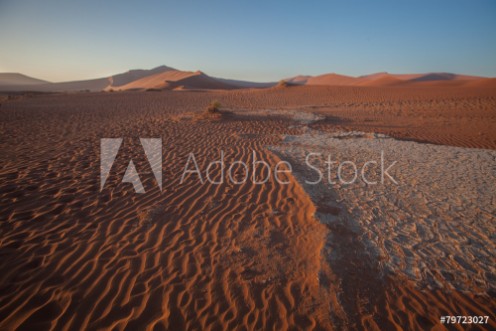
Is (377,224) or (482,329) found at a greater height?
(377,224)

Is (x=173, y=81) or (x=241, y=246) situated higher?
(x=173, y=81)

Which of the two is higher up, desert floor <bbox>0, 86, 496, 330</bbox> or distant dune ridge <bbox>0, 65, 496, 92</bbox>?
distant dune ridge <bbox>0, 65, 496, 92</bbox>

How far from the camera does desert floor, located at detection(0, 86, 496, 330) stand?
2.55 m

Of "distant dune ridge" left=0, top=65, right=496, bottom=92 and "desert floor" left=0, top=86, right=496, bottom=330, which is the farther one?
"distant dune ridge" left=0, top=65, right=496, bottom=92

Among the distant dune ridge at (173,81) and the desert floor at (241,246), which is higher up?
the distant dune ridge at (173,81)

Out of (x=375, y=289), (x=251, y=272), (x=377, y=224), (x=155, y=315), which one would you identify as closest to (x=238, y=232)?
(x=251, y=272)

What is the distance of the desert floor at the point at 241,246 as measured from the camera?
2.55 metres

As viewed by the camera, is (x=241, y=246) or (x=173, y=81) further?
(x=173, y=81)

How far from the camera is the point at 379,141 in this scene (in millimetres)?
8477

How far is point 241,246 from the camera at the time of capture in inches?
134

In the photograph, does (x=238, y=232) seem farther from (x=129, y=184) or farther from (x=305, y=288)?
(x=129, y=184)

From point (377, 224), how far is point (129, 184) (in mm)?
4687

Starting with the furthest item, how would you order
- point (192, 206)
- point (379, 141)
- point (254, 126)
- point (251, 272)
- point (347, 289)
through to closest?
point (254, 126) → point (379, 141) → point (192, 206) → point (251, 272) → point (347, 289)

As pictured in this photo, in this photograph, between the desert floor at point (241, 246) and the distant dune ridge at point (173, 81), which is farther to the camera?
the distant dune ridge at point (173, 81)
